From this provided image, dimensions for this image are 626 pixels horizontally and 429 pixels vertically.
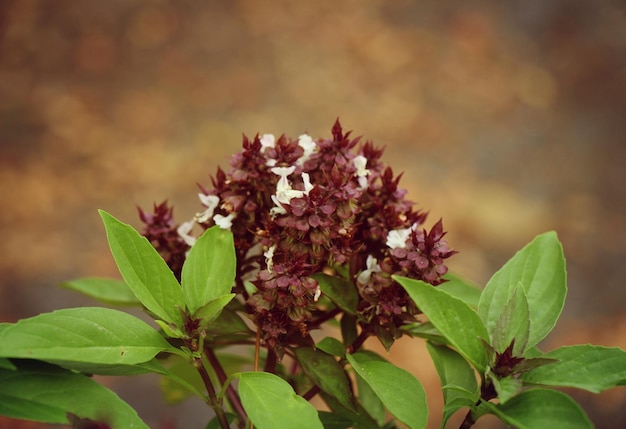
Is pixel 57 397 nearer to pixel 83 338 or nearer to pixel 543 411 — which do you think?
pixel 83 338

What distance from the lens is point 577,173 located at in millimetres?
2906

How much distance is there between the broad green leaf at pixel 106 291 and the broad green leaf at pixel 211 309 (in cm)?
30

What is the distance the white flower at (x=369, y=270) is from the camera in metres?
0.79

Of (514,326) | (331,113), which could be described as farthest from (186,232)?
(331,113)

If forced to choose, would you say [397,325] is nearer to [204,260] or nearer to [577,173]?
[204,260]

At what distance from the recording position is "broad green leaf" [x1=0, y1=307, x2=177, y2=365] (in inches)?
24.5

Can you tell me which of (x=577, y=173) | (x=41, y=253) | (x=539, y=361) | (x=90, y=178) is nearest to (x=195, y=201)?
(x=90, y=178)

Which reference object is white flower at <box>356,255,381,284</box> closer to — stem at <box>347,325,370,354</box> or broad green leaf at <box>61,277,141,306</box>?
stem at <box>347,325,370,354</box>

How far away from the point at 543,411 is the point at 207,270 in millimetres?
370

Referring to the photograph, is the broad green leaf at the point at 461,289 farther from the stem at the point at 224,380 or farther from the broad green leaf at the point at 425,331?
the stem at the point at 224,380

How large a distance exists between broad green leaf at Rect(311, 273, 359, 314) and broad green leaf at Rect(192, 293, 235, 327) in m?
0.11

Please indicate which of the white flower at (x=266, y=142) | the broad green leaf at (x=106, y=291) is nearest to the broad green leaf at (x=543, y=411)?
the white flower at (x=266, y=142)

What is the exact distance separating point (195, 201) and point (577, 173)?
5.15ft

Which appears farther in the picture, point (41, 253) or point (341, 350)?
point (41, 253)
